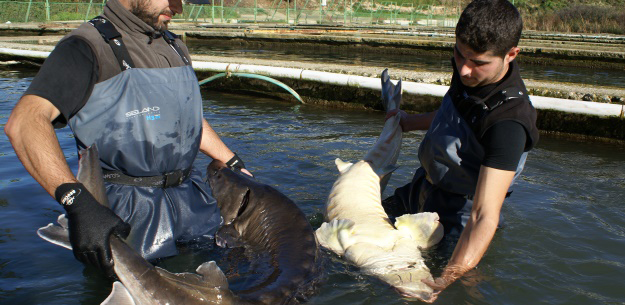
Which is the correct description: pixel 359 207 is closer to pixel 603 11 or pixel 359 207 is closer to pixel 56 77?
pixel 56 77

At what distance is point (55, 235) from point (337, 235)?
6.86 feet

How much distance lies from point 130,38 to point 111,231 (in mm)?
1446

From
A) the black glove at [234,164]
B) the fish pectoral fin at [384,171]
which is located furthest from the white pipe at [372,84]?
the black glove at [234,164]

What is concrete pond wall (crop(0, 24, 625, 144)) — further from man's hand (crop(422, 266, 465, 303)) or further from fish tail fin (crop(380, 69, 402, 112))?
man's hand (crop(422, 266, 465, 303))

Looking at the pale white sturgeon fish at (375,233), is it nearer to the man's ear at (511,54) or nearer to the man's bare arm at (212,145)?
the man's bare arm at (212,145)

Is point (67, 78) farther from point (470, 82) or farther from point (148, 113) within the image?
point (470, 82)

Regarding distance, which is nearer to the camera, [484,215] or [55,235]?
[55,235]

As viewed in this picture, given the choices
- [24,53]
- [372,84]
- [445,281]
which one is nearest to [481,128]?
[445,281]

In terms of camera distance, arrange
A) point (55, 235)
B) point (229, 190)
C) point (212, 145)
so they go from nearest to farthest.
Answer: point (55, 235), point (229, 190), point (212, 145)

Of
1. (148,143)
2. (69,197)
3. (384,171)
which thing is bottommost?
(384,171)

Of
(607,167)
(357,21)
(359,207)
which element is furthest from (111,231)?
(357,21)

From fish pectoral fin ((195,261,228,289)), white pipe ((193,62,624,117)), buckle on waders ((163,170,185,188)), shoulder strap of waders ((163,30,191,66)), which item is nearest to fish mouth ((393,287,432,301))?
fish pectoral fin ((195,261,228,289))

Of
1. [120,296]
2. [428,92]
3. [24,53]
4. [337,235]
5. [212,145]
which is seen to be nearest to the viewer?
[120,296]

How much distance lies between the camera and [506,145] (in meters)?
3.83
